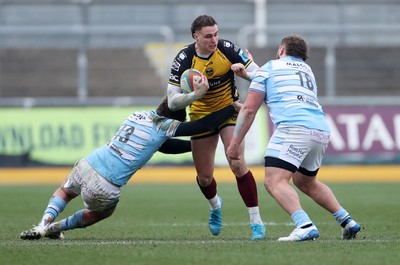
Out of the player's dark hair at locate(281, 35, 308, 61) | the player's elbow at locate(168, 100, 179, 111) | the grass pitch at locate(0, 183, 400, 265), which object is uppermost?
the player's dark hair at locate(281, 35, 308, 61)

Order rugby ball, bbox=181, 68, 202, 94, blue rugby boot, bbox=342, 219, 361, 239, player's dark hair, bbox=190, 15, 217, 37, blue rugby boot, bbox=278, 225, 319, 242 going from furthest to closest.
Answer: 1. player's dark hair, bbox=190, 15, 217, 37
2. rugby ball, bbox=181, 68, 202, 94
3. blue rugby boot, bbox=342, 219, 361, 239
4. blue rugby boot, bbox=278, 225, 319, 242

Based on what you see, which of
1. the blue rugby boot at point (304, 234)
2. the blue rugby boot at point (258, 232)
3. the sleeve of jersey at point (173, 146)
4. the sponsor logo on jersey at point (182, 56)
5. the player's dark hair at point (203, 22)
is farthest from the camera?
the sponsor logo on jersey at point (182, 56)

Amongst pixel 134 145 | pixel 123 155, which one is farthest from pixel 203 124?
pixel 123 155

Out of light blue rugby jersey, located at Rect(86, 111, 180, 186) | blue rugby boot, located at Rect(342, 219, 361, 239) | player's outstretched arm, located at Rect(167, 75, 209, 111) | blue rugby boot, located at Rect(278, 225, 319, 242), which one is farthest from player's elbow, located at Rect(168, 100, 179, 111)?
blue rugby boot, located at Rect(342, 219, 361, 239)

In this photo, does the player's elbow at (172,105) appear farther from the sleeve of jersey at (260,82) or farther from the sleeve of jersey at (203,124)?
the sleeve of jersey at (260,82)

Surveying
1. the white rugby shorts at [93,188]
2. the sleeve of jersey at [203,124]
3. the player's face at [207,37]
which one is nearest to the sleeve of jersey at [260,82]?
the sleeve of jersey at [203,124]

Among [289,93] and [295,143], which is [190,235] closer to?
[295,143]

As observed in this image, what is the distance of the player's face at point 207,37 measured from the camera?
33.9 ft

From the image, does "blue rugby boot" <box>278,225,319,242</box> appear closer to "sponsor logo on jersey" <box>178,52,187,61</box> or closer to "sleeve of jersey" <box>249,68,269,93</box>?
"sleeve of jersey" <box>249,68,269,93</box>

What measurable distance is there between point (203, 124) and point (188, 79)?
1.74 ft

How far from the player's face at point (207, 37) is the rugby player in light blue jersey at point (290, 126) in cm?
98

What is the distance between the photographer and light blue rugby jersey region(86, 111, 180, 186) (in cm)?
963

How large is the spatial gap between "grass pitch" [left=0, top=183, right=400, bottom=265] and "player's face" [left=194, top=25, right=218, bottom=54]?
6.63 feet

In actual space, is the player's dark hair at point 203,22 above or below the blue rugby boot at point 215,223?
above
